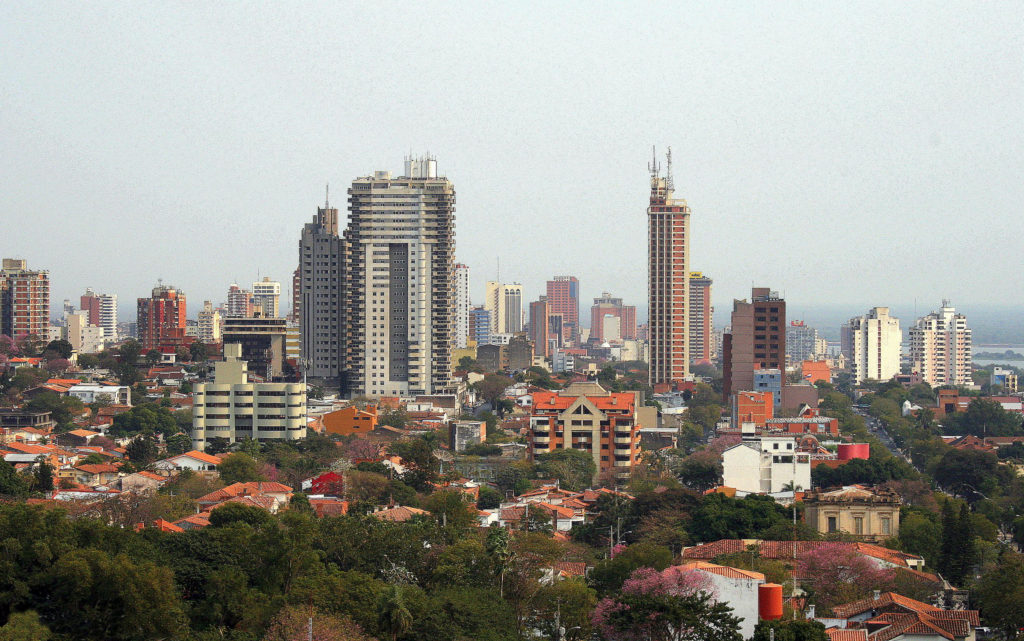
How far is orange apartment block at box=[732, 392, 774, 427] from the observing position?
2495 inches

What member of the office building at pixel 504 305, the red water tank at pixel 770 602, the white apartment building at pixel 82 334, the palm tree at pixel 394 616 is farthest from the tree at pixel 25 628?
the office building at pixel 504 305

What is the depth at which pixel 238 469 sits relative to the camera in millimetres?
41406

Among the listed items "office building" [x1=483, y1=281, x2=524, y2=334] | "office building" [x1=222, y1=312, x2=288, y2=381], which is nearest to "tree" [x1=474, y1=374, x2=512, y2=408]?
"office building" [x1=222, y1=312, x2=288, y2=381]

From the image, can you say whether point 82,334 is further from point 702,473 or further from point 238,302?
point 702,473

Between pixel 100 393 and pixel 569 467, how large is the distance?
26598 millimetres

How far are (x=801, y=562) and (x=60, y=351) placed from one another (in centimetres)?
5645

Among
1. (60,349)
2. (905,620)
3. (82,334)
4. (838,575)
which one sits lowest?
(905,620)

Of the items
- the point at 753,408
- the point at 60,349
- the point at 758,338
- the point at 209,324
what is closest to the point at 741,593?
the point at 753,408

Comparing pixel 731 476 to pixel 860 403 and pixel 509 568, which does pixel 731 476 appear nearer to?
pixel 509 568

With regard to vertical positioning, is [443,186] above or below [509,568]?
above

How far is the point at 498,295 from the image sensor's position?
166250 millimetres

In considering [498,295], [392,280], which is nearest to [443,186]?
[392,280]

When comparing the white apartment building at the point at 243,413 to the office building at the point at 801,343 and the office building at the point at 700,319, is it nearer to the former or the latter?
the office building at the point at 700,319

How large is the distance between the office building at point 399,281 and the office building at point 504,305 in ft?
307
